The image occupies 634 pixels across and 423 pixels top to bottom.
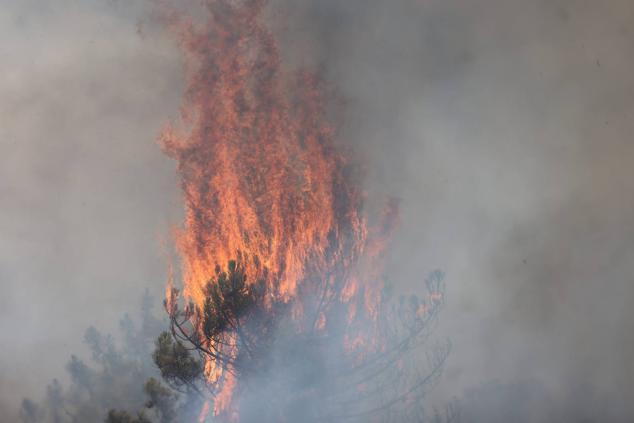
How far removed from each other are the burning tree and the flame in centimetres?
3

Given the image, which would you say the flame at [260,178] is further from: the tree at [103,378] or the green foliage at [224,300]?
the tree at [103,378]

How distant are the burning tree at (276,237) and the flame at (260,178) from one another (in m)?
0.03

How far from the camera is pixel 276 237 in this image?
16906mm

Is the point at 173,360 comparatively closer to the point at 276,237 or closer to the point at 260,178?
the point at 276,237

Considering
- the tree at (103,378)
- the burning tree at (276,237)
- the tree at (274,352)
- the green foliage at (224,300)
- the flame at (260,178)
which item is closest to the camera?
the green foliage at (224,300)

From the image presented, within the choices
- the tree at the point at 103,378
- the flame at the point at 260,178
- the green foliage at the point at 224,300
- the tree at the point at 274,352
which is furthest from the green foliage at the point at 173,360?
the tree at the point at 103,378

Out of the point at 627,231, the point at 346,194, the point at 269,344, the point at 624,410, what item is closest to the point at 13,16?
the point at 346,194

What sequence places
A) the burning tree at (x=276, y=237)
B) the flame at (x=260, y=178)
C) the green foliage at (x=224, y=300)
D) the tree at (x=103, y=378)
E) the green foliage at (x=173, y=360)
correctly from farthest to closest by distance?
the tree at (x=103, y=378) < the flame at (x=260, y=178) < the burning tree at (x=276, y=237) < the green foliage at (x=224, y=300) < the green foliage at (x=173, y=360)

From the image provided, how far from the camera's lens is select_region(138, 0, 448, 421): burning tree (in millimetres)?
15703

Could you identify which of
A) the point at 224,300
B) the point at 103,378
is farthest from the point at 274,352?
the point at 103,378

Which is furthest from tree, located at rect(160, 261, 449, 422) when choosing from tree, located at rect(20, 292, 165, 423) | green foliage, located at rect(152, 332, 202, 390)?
tree, located at rect(20, 292, 165, 423)

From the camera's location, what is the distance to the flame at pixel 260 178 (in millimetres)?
16828

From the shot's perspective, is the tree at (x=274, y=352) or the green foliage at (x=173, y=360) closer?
the green foliage at (x=173, y=360)

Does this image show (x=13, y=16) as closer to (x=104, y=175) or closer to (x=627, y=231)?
(x=104, y=175)
